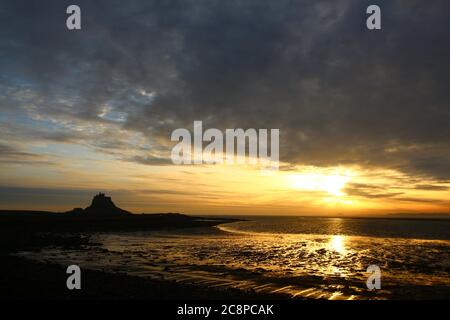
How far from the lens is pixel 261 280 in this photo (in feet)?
82.2

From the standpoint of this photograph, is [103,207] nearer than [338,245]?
No

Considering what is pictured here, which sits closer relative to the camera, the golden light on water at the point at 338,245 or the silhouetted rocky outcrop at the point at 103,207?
the golden light on water at the point at 338,245

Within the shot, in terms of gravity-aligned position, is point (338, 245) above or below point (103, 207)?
below

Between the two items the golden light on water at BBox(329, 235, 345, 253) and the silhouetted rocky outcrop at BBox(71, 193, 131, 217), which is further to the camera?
the silhouetted rocky outcrop at BBox(71, 193, 131, 217)

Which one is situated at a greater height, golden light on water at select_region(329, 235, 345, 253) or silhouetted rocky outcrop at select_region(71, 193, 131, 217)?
silhouetted rocky outcrop at select_region(71, 193, 131, 217)

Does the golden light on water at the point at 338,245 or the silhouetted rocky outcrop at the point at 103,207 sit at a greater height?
the silhouetted rocky outcrop at the point at 103,207

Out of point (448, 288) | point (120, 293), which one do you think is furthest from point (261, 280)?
point (448, 288)
